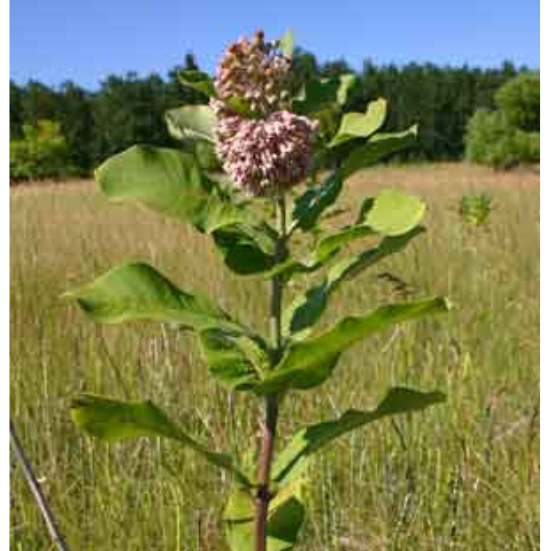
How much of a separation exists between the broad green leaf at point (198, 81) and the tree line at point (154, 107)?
13.9m

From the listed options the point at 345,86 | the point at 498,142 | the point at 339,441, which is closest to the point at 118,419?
the point at 345,86

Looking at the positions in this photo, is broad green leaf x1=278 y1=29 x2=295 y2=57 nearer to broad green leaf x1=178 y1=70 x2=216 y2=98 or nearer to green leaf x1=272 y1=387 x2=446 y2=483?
broad green leaf x1=178 y1=70 x2=216 y2=98

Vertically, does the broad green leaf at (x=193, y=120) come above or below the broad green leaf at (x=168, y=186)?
above

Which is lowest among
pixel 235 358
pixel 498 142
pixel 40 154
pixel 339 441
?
pixel 339 441

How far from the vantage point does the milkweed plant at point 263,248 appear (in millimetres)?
560

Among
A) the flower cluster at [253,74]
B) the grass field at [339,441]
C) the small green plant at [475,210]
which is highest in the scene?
the small green plant at [475,210]

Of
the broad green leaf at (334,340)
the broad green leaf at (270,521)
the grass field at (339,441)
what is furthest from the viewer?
the grass field at (339,441)

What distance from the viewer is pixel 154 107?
17.6 meters

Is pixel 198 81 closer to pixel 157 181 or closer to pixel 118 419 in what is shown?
pixel 157 181

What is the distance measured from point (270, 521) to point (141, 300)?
0.21m

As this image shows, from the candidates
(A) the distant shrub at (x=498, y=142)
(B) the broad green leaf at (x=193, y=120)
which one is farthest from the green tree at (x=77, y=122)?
(B) the broad green leaf at (x=193, y=120)

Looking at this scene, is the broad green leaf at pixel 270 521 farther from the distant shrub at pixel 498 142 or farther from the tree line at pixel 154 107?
the distant shrub at pixel 498 142

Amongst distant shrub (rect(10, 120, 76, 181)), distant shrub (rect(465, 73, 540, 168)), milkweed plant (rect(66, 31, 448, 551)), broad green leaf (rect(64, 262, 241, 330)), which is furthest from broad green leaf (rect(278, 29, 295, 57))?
distant shrub (rect(10, 120, 76, 181))

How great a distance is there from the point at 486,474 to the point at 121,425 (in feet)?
3.45
